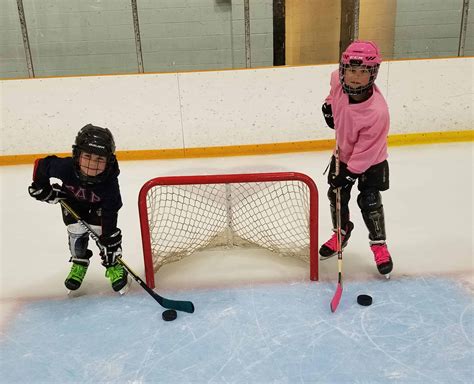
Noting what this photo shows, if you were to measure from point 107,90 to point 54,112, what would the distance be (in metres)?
0.49

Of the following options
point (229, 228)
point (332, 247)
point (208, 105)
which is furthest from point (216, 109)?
point (332, 247)

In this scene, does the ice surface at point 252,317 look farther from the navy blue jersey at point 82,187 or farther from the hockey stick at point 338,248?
the navy blue jersey at point 82,187

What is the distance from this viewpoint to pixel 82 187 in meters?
1.72

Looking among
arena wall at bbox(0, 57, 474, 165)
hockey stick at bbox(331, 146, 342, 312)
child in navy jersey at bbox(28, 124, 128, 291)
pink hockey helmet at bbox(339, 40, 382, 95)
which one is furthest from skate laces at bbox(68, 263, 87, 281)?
arena wall at bbox(0, 57, 474, 165)

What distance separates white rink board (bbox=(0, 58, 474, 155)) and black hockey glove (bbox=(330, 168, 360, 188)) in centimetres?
214

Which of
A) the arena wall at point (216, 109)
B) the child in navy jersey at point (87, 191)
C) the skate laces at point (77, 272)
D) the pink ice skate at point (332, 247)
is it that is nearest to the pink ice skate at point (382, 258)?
the pink ice skate at point (332, 247)

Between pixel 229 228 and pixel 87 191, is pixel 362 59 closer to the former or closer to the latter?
pixel 229 228

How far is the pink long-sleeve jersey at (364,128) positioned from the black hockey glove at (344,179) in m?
0.06

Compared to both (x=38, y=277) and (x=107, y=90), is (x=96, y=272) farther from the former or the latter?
(x=107, y=90)

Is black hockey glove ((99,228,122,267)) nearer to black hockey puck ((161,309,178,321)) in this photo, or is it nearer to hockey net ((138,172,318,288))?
hockey net ((138,172,318,288))

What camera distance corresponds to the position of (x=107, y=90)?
3916 mm

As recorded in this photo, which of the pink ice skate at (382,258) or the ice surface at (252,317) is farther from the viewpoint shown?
the pink ice skate at (382,258)

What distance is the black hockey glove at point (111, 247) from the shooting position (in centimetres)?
180

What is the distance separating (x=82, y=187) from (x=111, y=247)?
0.27 metres
